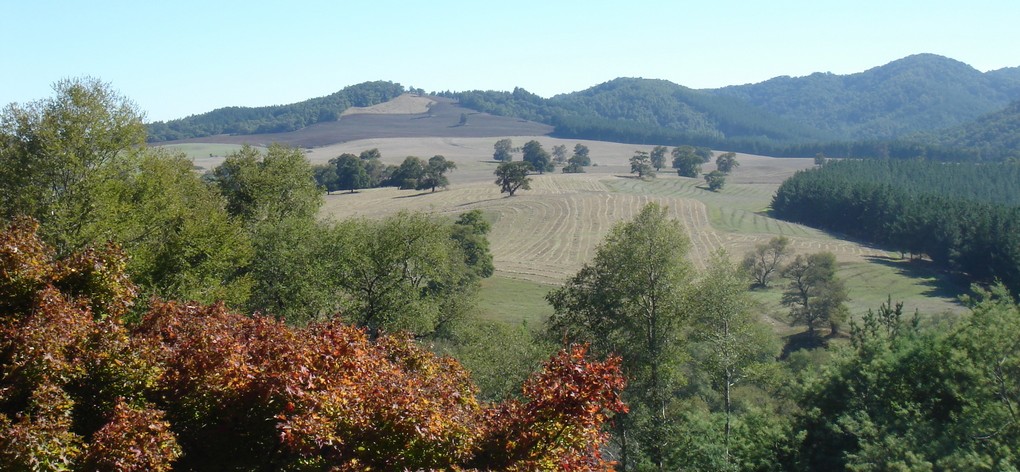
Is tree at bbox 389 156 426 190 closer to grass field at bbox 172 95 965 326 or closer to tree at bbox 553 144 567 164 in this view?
grass field at bbox 172 95 965 326

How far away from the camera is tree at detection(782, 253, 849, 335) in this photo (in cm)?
5772

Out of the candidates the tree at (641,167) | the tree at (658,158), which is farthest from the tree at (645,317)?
the tree at (658,158)

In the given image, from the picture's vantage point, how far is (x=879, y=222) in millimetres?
99062

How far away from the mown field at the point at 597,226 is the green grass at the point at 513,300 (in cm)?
10

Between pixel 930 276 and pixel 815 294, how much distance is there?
29.0m

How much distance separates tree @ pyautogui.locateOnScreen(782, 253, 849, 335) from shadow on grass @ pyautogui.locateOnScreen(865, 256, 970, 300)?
16392mm

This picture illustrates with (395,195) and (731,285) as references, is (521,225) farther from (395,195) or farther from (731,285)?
(731,285)

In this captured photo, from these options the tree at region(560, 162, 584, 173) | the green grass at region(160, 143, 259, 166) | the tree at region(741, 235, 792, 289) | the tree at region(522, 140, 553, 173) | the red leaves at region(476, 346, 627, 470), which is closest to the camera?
the red leaves at region(476, 346, 627, 470)

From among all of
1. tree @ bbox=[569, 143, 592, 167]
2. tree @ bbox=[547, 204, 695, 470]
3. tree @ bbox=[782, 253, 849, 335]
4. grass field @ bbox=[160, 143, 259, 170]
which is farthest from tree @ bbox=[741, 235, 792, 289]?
grass field @ bbox=[160, 143, 259, 170]

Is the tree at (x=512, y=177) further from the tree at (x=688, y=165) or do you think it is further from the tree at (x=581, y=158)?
the tree at (x=688, y=165)

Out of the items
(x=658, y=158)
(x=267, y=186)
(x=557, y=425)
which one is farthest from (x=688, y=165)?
(x=557, y=425)

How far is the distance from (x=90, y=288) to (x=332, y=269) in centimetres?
1617

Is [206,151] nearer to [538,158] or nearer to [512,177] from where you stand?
[538,158]

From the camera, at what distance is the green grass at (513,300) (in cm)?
5531
